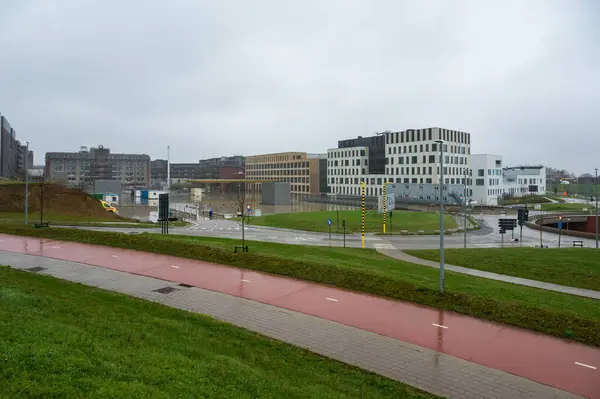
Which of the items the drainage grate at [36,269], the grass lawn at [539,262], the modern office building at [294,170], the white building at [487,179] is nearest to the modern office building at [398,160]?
the white building at [487,179]

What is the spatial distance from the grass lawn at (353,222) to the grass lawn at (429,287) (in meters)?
25.5

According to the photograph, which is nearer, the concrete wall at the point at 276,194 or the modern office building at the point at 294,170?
the concrete wall at the point at 276,194

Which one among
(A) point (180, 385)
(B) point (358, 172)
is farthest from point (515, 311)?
(B) point (358, 172)

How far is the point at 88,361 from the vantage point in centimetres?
812

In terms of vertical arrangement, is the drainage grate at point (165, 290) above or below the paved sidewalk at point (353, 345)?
above

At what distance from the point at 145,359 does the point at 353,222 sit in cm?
4968

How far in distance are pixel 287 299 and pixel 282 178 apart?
144m

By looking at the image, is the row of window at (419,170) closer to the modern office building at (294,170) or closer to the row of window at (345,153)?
the row of window at (345,153)

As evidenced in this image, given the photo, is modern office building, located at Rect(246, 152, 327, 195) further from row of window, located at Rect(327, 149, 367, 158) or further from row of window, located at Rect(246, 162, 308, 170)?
row of window, located at Rect(327, 149, 367, 158)

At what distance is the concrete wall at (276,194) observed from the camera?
101 meters

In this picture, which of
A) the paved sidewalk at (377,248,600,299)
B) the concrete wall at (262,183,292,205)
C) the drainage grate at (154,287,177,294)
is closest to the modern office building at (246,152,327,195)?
the concrete wall at (262,183,292,205)

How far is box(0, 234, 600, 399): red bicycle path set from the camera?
37.8 ft

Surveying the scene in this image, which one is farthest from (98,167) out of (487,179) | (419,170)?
(487,179)

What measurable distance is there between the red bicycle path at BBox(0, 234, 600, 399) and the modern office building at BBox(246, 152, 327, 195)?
403 feet
